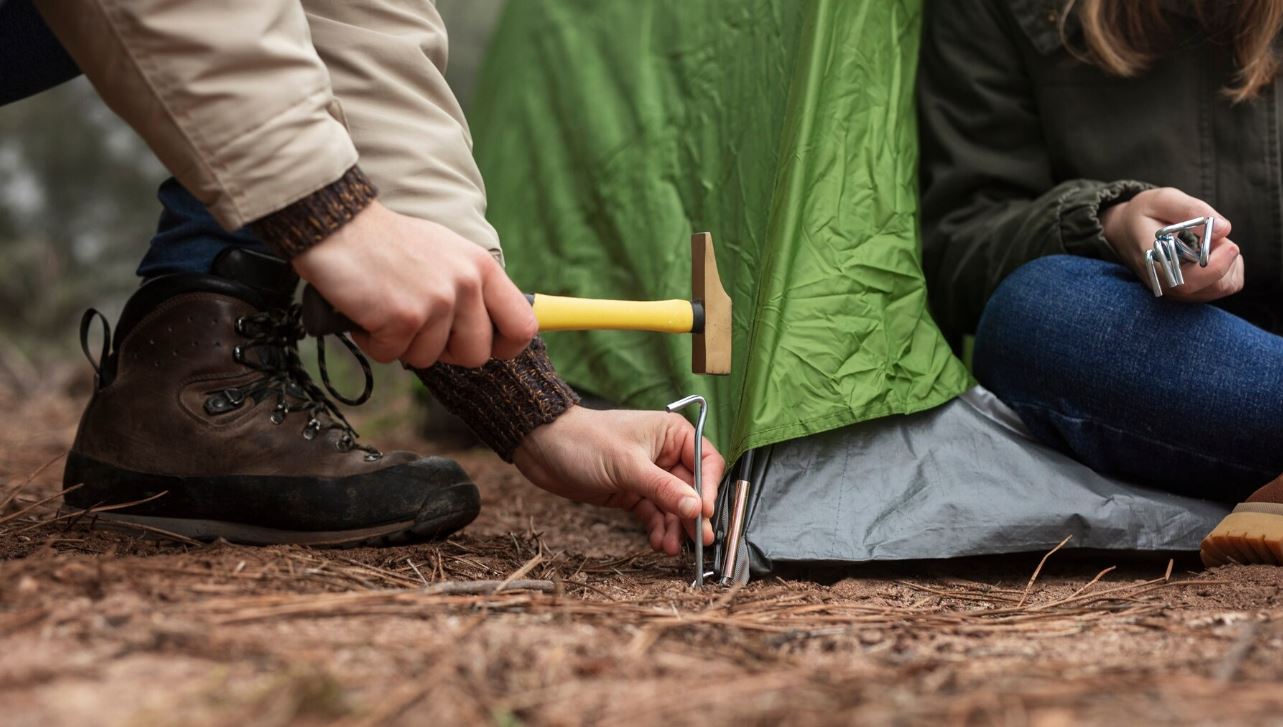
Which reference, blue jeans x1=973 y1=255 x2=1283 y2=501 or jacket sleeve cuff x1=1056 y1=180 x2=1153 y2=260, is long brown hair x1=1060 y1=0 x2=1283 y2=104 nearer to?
jacket sleeve cuff x1=1056 y1=180 x2=1153 y2=260

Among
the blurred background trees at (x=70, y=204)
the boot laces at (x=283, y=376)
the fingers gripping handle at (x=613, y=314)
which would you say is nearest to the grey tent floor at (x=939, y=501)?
the fingers gripping handle at (x=613, y=314)

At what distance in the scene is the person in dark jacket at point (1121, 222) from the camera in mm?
1415

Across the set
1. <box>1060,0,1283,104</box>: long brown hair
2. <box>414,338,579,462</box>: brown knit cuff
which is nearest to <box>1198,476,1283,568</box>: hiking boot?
<box>1060,0,1283,104</box>: long brown hair

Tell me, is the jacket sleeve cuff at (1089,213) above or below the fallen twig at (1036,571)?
above

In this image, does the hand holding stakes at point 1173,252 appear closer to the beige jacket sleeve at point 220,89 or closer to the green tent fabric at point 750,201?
the green tent fabric at point 750,201

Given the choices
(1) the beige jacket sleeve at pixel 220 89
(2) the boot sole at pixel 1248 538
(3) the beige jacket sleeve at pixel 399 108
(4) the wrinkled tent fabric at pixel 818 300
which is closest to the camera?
(1) the beige jacket sleeve at pixel 220 89

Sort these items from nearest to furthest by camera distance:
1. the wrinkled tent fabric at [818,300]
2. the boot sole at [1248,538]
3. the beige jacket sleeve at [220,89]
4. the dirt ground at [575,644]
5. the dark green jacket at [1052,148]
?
the dirt ground at [575,644] < the beige jacket sleeve at [220,89] < the boot sole at [1248,538] < the wrinkled tent fabric at [818,300] < the dark green jacket at [1052,148]

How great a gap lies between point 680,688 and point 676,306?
2.21 feet

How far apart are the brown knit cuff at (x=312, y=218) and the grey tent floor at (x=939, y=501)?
0.66m

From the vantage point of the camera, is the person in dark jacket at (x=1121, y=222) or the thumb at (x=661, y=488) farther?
the person in dark jacket at (x=1121, y=222)

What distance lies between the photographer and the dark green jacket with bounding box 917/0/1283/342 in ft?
4.93

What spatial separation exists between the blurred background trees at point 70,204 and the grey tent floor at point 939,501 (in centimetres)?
388

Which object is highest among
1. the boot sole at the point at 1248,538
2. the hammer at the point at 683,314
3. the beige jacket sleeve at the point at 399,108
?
the beige jacket sleeve at the point at 399,108

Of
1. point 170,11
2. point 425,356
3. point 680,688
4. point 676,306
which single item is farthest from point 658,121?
point 680,688
